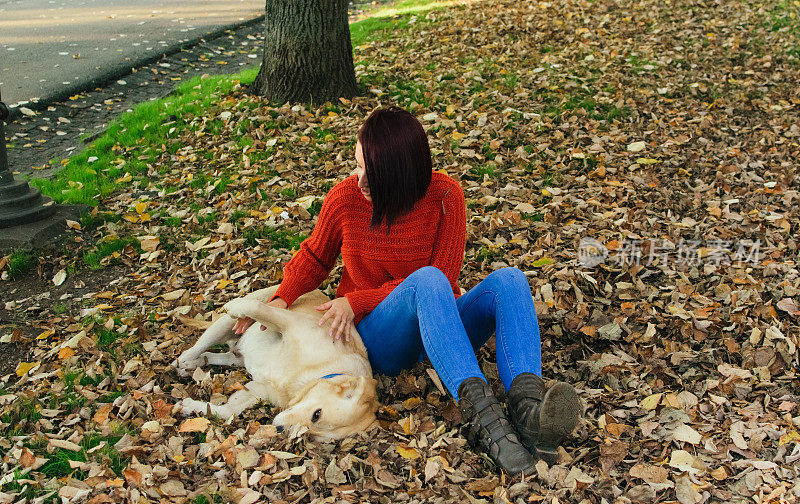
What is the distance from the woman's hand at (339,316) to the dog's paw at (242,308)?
344 millimetres

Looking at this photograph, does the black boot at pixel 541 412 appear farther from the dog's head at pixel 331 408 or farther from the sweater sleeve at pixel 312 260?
the sweater sleeve at pixel 312 260

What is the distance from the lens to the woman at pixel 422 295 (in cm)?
314

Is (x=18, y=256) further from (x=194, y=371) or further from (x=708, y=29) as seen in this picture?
(x=708, y=29)

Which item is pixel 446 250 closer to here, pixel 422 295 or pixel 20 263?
pixel 422 295

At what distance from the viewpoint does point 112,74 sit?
900 centimetres

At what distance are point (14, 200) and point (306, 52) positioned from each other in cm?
326

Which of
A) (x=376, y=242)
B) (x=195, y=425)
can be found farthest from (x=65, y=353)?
(x=376, y=242)

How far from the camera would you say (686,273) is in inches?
194

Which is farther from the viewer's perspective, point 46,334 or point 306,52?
point 306,52

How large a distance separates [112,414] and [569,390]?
2428mm

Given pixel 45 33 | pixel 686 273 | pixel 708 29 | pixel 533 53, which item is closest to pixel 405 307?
pixel 686 273

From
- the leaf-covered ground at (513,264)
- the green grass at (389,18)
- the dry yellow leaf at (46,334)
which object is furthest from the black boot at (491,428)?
the green grass at (389,18)

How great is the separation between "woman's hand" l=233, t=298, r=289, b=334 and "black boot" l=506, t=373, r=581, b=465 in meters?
1.36

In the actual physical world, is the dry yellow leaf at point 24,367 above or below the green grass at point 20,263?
below
